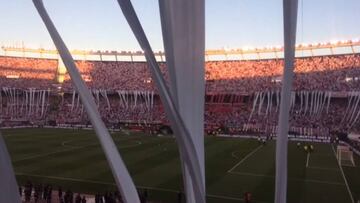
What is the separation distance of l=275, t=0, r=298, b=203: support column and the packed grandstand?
38.7 meters

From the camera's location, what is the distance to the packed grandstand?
162ft

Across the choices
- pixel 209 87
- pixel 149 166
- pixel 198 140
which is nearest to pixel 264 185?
pixel 149 166

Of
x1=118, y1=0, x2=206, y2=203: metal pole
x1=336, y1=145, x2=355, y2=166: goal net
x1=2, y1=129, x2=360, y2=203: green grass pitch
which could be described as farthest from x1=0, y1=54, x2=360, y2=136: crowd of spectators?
x1=118, y1=0, x2=206, y2=203: metal pole

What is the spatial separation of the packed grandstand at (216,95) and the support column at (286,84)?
38.7 m

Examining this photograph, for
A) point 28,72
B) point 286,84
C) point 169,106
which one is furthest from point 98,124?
point 28,72

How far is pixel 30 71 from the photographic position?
72062mm

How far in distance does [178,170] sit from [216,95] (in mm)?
35978

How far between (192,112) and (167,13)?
1.32m

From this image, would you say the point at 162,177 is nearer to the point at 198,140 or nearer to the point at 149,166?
the point at 149,166

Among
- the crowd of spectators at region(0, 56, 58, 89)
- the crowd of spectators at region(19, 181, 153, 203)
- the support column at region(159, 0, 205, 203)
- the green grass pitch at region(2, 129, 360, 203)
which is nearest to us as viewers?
the support column at region(159, 0, 205, 203)

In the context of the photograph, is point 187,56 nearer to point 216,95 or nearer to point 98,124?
point 98,124

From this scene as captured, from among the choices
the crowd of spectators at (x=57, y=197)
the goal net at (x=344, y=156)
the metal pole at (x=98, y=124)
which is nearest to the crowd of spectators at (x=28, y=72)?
the goal net at (x=344, y=156)

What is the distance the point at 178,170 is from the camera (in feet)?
74.8

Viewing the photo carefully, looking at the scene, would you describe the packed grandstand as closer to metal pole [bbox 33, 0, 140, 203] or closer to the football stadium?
the football stadium
